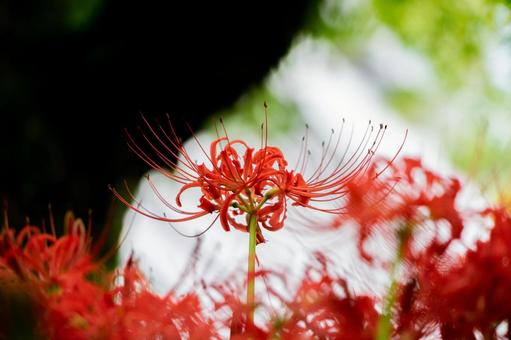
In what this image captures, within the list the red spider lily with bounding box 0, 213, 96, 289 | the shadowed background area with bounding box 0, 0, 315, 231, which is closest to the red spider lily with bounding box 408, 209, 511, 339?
the red spider lily with bounding box 0, 213, 96, 289

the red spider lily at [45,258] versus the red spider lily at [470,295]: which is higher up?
the red spider lily at [45,258]

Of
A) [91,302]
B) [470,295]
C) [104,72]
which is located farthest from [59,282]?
[104,72]

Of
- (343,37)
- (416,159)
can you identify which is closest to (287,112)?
(343,37)

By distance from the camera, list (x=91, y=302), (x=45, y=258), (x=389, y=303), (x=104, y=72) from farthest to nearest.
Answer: (x=104, y=72) < (x=45, y=258) < (x=91, y=302) < (x=389, y=303)

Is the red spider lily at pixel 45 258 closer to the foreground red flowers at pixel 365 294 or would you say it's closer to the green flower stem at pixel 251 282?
the foreground red flowers at pixel 365 294

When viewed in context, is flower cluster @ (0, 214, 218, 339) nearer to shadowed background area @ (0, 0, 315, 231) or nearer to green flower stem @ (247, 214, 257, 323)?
green flower stem @ (247, 214, 257, 323)

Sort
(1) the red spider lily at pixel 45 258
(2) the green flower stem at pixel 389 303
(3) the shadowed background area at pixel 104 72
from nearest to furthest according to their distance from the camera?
1. (2) the green flower stem at pixel 389 303
2. (1) the red spider lily at pixel 45 258
3. (3) the shadowed background area at pixel 104 72

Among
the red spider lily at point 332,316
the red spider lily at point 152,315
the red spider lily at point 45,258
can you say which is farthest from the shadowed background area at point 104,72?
the red spider lily at point 332,316

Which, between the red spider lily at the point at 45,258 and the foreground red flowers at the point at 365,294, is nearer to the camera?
the foreground red flowers at the point at 365,294

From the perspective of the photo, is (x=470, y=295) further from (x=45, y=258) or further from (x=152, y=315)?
(x=45, y=258)

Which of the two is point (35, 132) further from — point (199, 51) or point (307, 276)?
point (307, 276)
